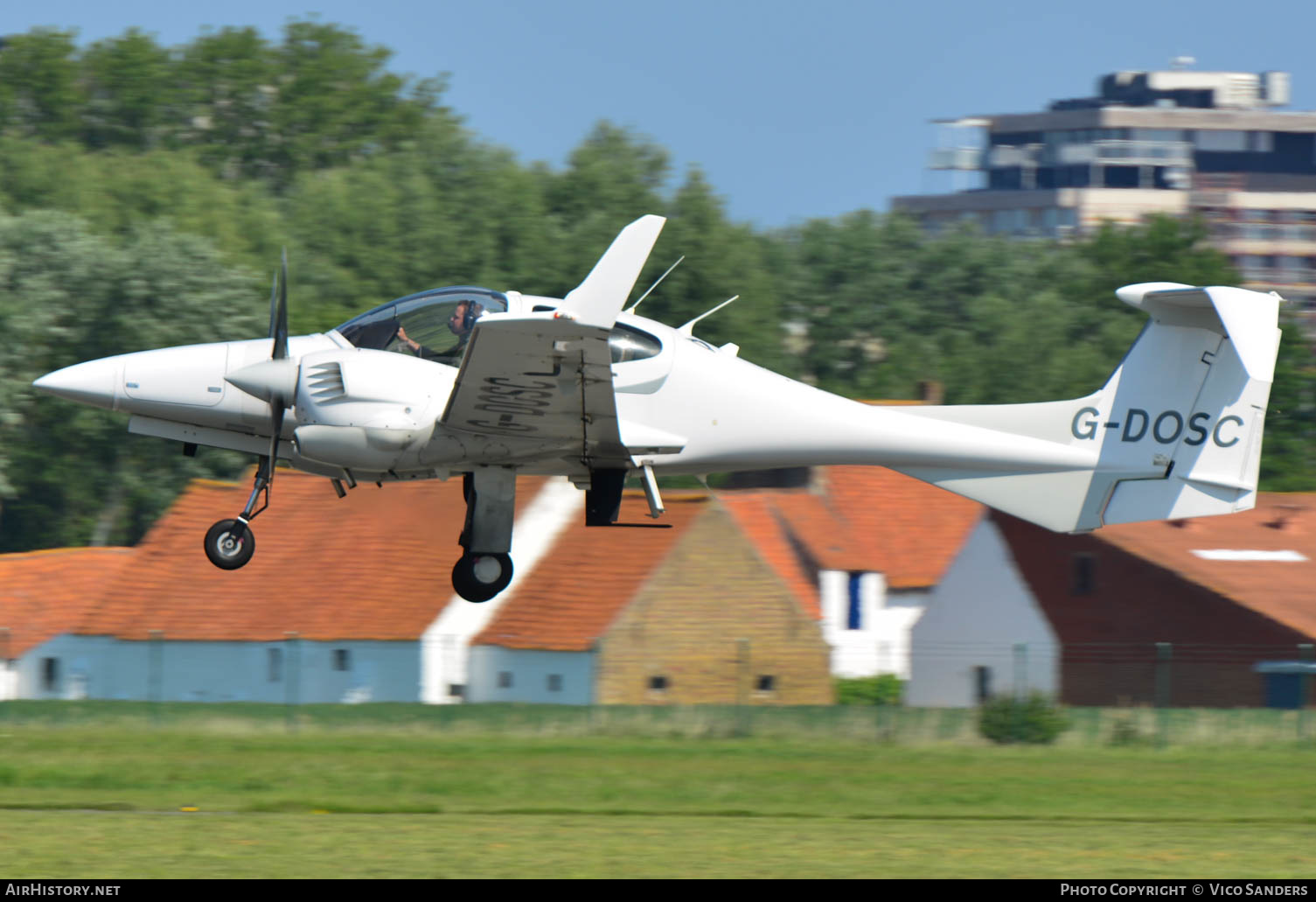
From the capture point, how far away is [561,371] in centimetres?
1535

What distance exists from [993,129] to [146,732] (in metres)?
157

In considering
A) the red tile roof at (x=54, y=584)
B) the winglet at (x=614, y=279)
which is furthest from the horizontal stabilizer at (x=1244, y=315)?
the red tile roof at (x=54, y=584)

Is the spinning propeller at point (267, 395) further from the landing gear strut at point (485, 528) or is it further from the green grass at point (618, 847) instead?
the green grass at point (618, 847)

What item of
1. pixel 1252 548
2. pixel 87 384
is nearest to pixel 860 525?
pixel 1252 548

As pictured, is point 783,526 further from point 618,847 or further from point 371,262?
point 618,847

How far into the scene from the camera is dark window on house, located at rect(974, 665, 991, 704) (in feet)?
103

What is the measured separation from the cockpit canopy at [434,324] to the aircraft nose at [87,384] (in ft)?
7.68

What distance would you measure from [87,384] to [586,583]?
24274 mm

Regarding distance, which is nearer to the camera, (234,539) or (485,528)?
(234,539)

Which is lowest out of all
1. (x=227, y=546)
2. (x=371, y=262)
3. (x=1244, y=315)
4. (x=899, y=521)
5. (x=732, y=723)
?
(x=732, y=723)

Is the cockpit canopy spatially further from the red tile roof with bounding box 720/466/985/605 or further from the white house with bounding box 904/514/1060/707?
the white house with bounding box 904/514/1060/707

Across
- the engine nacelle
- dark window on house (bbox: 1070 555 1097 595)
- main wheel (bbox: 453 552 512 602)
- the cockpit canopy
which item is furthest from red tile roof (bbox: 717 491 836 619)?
the engine nacelle

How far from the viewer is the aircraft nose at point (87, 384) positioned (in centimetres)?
1628

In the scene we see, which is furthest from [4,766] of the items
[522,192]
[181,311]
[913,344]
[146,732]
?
[913,344]
